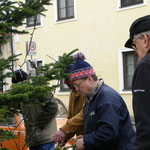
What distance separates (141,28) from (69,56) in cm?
90

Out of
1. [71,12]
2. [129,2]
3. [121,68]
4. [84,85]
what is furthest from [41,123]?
[71,12]

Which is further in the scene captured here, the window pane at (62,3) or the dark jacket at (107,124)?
the window pane at (62,3)

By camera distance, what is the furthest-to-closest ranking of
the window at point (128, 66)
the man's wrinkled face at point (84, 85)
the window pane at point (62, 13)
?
1. the window pane at point (62, 13)
2. the window at point (128, 66)
3. the man's wrinkled face at point (84, 85)

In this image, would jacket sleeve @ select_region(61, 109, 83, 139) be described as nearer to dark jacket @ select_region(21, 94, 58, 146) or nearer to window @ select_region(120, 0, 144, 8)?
dark jacket @ select_region(21, 94, 58, 146)

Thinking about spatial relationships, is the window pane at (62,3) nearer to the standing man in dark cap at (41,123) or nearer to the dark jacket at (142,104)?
the standing man in dark cap at (41,123)

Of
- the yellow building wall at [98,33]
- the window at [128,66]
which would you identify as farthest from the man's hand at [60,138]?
the window at [128,66]

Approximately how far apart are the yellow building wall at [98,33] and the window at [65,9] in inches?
11.6

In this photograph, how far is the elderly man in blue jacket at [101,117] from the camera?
3.17m

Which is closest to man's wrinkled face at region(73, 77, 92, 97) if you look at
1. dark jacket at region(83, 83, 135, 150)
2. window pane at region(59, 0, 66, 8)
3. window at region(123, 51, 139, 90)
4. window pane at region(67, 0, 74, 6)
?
dark jacket at region(83, 83, 135, 150)

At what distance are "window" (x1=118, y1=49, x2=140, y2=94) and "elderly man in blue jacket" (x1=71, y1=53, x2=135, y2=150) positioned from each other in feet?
41.8

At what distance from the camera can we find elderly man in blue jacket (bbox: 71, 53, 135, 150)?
3174mm

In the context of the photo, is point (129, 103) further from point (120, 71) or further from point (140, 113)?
point (140, 113)

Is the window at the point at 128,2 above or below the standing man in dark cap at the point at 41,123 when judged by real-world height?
above

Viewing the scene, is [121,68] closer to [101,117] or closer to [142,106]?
[101,117]
